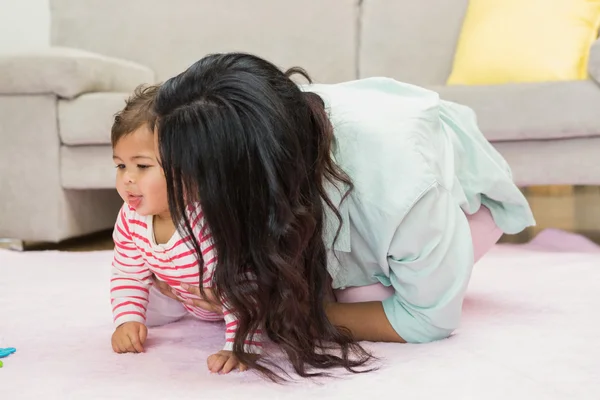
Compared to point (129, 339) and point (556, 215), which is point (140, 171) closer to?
point (129, 339)

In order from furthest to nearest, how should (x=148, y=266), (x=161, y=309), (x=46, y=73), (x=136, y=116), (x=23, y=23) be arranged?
(x=23, y=23), (x=46, y=73), (x=161, y=309), (x=148, y=266), (x=136, y=116)

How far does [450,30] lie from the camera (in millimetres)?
2279

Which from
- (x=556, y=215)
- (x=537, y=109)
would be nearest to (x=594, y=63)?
(x=537, y=109)

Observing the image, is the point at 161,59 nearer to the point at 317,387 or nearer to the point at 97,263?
the point at 97,263

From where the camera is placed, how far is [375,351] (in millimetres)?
944

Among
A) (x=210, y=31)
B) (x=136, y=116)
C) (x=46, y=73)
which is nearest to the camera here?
(x=136, y=116)

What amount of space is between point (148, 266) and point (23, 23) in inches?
91.9

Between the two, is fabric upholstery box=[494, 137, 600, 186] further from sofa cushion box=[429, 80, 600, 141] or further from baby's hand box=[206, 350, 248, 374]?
baby's hand box=[206, 350, 248, 374]

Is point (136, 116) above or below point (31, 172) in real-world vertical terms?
above

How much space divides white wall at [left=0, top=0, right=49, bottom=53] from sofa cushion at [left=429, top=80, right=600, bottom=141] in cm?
199

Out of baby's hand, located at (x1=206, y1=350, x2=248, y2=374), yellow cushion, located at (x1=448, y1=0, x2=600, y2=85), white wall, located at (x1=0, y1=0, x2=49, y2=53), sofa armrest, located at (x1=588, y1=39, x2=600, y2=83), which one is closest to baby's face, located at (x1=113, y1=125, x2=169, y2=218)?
baby's hand, located at (x1=206, y1=350, x2=248, y2=374)

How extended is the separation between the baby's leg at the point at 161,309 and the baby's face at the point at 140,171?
0.76 ft

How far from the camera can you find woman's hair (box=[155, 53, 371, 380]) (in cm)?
76

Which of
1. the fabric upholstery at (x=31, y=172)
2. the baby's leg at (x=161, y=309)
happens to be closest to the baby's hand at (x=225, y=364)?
the baby's leg at (x=161, y=309)
